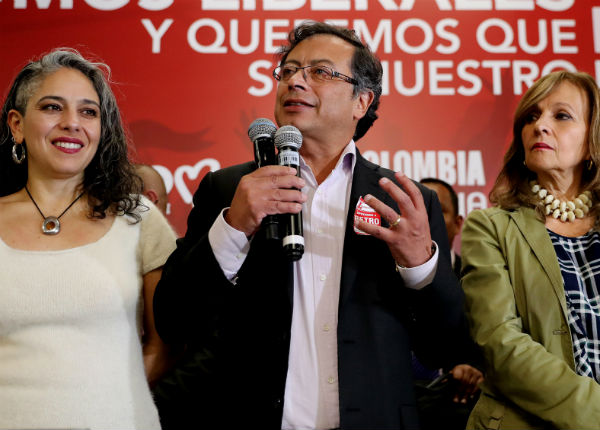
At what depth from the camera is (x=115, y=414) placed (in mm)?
1737

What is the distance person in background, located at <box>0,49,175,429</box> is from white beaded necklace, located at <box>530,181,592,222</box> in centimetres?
141

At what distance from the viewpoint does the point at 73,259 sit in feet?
5.98

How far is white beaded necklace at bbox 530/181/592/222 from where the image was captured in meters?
2.25

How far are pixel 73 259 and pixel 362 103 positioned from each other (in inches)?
47.6

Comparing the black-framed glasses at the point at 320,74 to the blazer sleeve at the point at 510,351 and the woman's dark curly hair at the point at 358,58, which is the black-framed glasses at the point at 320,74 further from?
the blazer sleeve at the point at 510,351

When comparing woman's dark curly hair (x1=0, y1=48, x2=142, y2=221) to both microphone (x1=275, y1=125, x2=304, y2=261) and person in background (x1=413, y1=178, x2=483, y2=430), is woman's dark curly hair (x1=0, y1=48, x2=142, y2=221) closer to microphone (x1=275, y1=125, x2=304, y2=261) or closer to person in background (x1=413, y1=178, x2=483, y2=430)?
microphone (x1=275, y1=125, x2=304, y2=261)

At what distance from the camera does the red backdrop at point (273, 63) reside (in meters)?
3.81

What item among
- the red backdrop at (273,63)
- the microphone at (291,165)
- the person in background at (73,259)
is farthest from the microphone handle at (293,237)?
the red backdrop at (273,63)

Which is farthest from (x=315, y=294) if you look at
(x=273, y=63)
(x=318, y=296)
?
(x=273, y=63)

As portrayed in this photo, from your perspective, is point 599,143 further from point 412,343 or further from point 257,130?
point 257,130

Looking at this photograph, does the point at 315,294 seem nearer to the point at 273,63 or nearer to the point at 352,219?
the point at 352,219

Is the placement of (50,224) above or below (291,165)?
below

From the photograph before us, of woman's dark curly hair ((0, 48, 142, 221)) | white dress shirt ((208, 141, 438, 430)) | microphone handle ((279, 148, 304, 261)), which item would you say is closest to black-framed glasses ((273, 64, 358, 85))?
white dress shirt ((208, 141, 438, 430))

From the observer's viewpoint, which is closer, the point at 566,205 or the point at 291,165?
the point at 291,165
